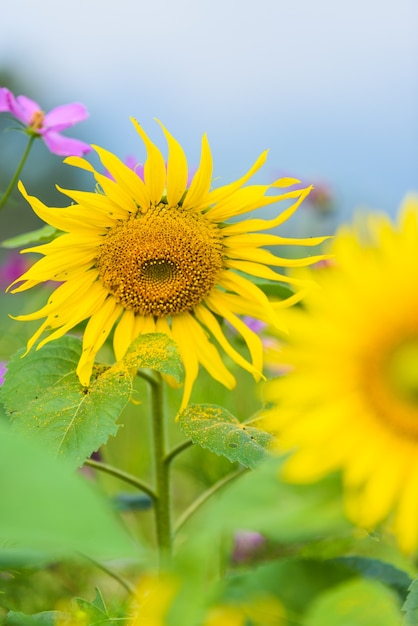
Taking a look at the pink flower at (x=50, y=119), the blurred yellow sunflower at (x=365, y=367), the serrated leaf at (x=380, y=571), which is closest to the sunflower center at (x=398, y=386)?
the blurred yellow sunflower at (x=365, y=367)

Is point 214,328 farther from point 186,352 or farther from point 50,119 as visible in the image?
point 50,119

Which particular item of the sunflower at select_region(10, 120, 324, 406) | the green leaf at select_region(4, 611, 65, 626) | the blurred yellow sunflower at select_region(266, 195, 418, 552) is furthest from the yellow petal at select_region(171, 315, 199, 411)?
the blurred yellow sunflower at select_region(266, 195, 418, 552)

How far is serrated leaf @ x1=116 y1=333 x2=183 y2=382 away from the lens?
1.27 feet

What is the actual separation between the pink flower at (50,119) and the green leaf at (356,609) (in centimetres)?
48

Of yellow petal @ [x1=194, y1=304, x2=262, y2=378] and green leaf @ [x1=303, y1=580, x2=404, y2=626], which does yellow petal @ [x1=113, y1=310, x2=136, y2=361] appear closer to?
yellow petal @ [x1=194, y1=304, x2=262, y2=378]

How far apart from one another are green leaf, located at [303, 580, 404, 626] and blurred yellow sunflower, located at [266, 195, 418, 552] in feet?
0.06

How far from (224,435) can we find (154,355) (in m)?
0.05

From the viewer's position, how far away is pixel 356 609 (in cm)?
18

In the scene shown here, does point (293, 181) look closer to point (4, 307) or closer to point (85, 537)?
point (85, 537)

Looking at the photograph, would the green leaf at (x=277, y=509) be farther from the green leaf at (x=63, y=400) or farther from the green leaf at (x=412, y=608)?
the green leaf at (x=63, y=400)

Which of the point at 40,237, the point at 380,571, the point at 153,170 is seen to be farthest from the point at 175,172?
the point at 380,571

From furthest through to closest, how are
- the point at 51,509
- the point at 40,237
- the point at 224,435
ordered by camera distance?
1. the point at 40,237
2. the point at 224,435
3. the point at 51,509

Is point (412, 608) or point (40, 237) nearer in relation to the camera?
point (412, 608)

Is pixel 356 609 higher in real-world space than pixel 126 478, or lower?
higher
